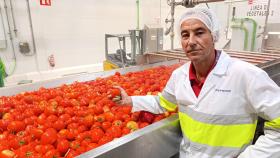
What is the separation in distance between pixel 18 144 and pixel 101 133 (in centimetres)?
44

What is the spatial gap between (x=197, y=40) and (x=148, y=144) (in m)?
0.63

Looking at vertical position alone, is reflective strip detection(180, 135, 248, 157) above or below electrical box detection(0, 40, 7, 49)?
below

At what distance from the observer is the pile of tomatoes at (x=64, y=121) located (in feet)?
3.82

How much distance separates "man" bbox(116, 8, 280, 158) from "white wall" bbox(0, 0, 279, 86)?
4300mm

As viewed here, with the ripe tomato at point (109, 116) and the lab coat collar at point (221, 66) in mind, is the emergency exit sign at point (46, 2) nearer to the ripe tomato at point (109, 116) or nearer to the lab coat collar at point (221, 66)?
the ripe tomato at point (109, 116)

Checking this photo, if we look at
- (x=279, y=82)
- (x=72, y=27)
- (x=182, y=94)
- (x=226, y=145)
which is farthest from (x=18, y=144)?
(x=72, y=27)

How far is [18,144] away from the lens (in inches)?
46.3

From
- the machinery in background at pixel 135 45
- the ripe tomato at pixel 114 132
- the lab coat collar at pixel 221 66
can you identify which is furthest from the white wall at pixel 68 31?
the lab coat collar at pixel 221 66

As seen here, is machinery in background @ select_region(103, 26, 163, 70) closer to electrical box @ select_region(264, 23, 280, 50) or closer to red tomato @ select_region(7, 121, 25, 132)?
red tomato @ select_region(7, 121, 25, 132)

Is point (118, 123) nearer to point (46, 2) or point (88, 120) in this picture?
point (88, 120)

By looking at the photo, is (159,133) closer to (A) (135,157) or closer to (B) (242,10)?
(A) (135,157)

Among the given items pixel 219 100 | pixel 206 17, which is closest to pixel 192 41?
pixel 206 17

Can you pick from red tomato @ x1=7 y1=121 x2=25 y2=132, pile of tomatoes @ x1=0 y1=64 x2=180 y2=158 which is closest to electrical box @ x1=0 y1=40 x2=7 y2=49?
pile of tomatoes @ x1=0 y1=64 x2=180 y2=158

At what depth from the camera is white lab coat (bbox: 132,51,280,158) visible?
106 cm
